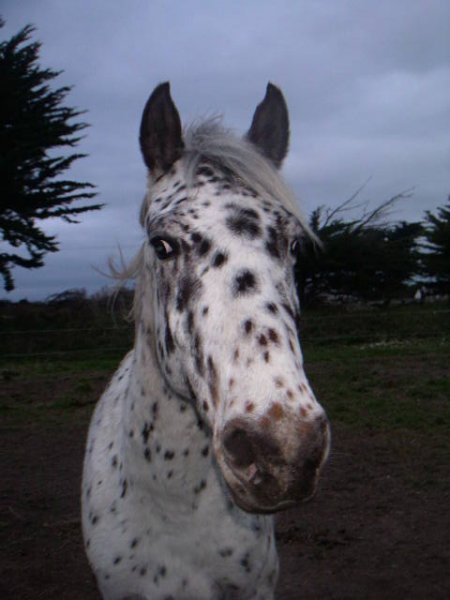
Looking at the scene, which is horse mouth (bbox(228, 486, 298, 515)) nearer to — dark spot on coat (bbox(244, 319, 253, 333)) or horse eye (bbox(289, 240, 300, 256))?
dark spot on coat (bbox(244, 319, 253, 333))

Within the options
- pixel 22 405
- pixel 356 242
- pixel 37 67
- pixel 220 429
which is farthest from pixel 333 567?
pixel 37 67

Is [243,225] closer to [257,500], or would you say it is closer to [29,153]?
[257,500]

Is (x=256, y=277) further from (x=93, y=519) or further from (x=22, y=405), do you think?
(x=22, y=405)

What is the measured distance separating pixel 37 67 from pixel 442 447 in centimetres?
1422

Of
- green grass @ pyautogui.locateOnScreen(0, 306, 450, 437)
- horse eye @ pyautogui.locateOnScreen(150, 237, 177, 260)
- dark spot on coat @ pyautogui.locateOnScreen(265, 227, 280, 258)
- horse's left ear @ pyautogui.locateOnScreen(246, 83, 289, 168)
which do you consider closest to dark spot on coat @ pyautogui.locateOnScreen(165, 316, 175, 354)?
horse eye @ pyautogui.locateOnScreen(150, 237, 177, 260)

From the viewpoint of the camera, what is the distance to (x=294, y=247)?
2.17 meters

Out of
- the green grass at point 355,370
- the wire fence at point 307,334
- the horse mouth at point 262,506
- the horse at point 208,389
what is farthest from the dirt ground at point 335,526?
the wire fence at point 307,334

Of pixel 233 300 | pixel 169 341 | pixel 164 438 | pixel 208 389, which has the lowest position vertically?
pixel 164 438

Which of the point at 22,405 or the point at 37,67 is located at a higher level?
the point at 37,67

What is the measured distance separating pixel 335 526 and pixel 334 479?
3.06 feet

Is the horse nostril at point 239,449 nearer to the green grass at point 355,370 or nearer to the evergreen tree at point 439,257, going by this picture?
the green grass at point 355,370

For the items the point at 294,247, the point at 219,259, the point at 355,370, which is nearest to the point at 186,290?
the point at 219,259

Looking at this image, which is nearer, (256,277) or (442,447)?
(256,277)

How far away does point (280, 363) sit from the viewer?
5.38 feet
